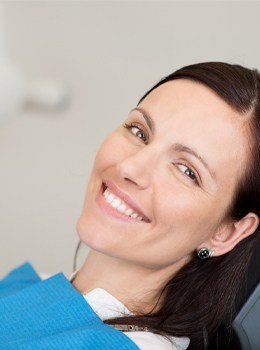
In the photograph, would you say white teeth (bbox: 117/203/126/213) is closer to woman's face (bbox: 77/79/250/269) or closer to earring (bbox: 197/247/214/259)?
woman's face (bbox: 77/79/250/269)

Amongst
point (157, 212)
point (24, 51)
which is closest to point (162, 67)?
point (24, 51)

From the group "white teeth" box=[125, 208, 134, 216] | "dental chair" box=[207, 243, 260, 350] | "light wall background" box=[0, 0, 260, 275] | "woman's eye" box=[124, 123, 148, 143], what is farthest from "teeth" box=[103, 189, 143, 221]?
"light wall background" box=[0, 0, 260, 275]

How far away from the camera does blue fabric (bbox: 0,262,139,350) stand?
897mm

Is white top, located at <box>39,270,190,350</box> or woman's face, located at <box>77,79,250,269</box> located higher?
woman's face, located at <box>77,79,250,269</box>

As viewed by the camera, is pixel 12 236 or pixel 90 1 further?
pixel 12 236

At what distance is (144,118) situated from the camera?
39.2 inches

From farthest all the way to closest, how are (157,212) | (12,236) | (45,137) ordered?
(12,236)
(45,137)
(157,212)

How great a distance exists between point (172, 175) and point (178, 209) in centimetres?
5

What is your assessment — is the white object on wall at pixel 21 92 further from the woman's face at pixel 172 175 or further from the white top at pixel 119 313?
the white top at pixel 119 313

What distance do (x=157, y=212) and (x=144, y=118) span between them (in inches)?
6.5

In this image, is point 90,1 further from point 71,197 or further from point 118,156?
point 118,156

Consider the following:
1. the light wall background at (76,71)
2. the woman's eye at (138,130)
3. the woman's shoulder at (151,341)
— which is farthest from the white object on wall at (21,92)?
the woman's shoulder at (151,341)

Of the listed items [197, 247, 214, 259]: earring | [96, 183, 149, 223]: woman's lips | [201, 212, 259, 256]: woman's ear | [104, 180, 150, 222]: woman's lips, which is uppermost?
[104, 180, 150, 222]: woman's lips

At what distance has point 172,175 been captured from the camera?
0.95 m
